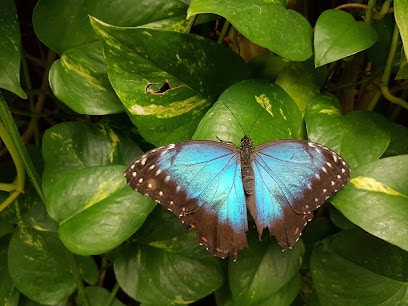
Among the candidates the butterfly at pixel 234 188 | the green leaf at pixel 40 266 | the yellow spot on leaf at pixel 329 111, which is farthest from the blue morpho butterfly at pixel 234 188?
the green leaf at pixel 40 266

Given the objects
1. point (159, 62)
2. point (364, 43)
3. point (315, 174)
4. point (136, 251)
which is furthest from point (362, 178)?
point (136, 251)

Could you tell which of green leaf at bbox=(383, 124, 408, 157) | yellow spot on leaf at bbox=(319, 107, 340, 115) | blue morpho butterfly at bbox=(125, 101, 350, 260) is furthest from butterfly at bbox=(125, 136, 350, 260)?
green leaf at bbox=(383, 124, 408, 157)

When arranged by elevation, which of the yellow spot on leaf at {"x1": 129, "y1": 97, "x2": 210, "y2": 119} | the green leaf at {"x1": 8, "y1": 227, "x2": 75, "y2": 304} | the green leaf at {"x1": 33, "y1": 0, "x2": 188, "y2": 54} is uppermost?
the green leaf at {"x1": 33, "y1": 0, "x2": 188, "y2": 54}

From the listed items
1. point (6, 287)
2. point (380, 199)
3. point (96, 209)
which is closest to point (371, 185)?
point (380, 199)

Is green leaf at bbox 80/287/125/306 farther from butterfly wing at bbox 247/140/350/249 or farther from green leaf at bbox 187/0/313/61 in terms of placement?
green leaf at bbox 187/0/313/61

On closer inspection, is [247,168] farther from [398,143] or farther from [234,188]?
[398,143]
